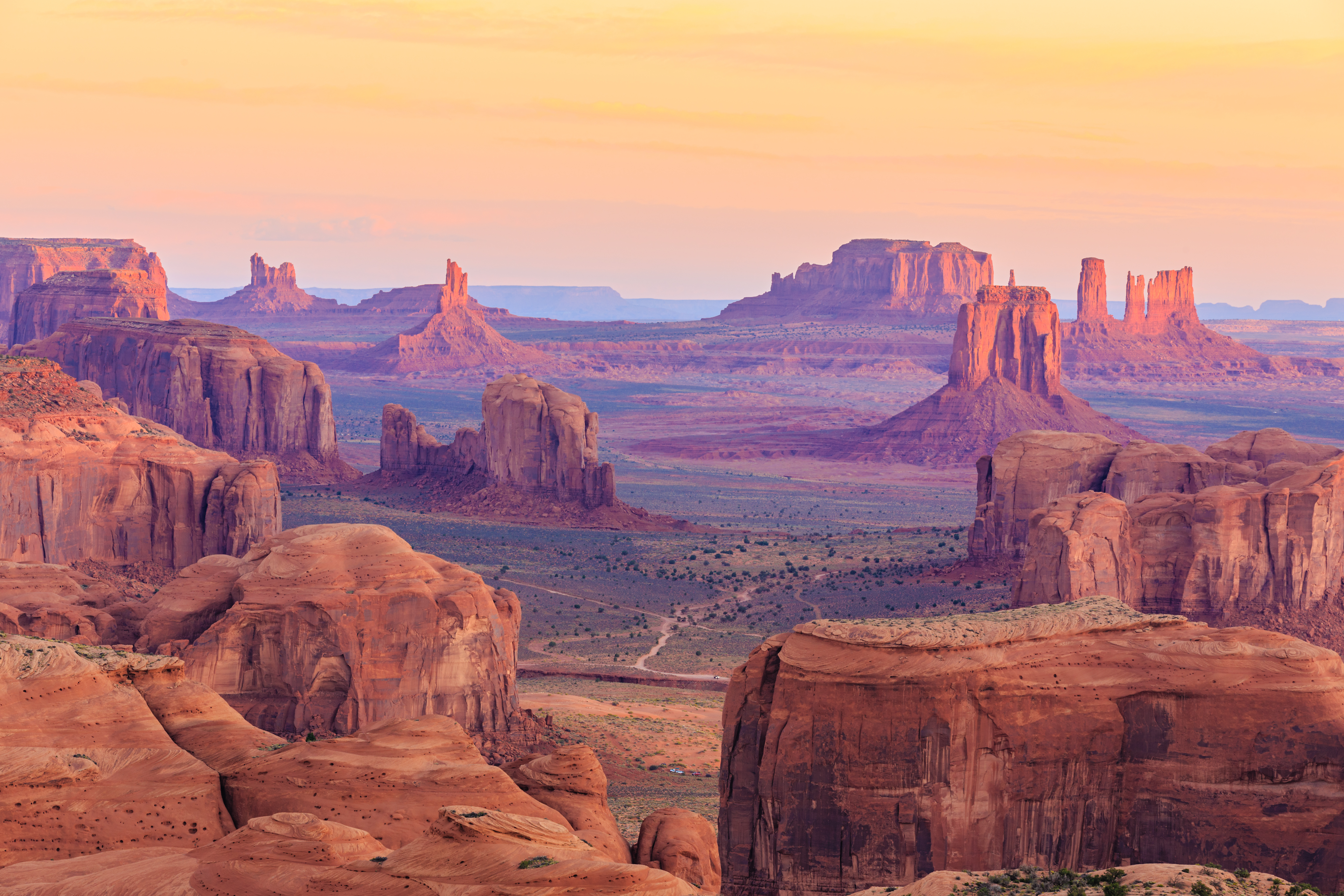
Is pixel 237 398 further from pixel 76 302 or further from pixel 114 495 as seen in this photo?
pixel 76 302

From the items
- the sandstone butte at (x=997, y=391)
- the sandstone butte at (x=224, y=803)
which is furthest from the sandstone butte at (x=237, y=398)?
the sandstone butte at (x=224, y=803)

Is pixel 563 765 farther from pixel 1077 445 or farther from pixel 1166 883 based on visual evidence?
pixel 1077 445

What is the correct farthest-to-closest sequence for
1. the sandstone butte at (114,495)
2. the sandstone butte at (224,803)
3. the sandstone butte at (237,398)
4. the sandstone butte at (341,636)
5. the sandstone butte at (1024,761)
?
1. the sandstone butte at (237,398)
2. the sandstone butte at (114,495)
3. the sandstone butte at (341,636)
4. the sandstone butte at (1024,761)
5. the sandstone butte at (224,803)

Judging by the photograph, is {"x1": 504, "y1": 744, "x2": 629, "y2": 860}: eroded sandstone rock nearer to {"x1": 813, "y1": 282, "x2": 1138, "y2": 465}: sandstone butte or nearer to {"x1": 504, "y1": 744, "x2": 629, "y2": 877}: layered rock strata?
{"x1": 504, "y1": 744, "x2": 629, "y2": 877}: layered rock strata

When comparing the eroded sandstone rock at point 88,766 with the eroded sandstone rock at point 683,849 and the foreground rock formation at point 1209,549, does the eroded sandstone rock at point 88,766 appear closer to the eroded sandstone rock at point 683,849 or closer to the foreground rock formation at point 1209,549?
the eroded sandstone rock at point 683,849

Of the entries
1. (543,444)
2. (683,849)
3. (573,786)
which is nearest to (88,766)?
(573,786)

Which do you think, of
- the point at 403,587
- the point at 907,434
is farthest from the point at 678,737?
the point at 907,434
